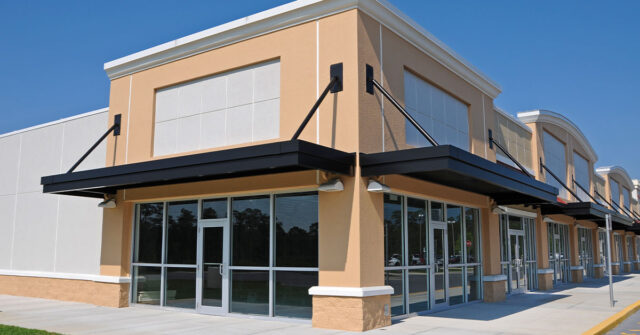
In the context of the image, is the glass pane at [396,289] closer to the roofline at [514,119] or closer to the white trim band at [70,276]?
the white trim band at [70,276]

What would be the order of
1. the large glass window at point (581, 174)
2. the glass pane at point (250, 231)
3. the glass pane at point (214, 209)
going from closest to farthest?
1. the glass pane at point (250, 231)
2. the glass pane at point (214, 209)
3. the large glass window at point (581, 174)

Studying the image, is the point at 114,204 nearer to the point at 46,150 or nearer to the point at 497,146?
the point at 46,150

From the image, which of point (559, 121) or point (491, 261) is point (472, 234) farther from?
point (559, 121)

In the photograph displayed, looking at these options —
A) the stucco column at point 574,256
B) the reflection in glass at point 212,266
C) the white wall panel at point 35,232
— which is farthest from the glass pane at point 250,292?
the stucco column at point 574,256

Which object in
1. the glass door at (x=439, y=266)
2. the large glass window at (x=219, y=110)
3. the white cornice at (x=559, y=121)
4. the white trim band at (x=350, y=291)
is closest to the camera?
the white trim band at (x=350, y=291)

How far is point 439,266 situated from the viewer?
1403cm

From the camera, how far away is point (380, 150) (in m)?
11.7

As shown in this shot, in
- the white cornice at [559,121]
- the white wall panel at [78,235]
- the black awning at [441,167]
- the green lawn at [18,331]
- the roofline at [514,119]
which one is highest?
the white cornice at [559,121]

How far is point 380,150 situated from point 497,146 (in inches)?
300

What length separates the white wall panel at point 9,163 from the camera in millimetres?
19422

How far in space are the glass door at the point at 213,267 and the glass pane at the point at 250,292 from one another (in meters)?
0.23

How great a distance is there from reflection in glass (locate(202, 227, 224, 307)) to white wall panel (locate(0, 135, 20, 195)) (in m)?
10.1

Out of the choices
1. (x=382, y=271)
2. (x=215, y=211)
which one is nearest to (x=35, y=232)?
(x=215, y=211)

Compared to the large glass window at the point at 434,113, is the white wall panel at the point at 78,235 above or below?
below
